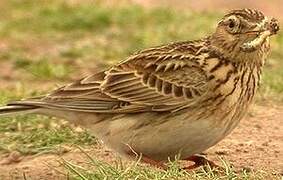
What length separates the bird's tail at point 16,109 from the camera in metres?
7.54

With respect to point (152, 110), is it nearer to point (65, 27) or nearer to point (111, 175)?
point (111, 175)

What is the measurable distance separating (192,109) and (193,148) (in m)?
0.27

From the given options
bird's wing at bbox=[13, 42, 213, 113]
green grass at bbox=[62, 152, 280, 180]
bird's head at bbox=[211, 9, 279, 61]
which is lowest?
green grass at bbox=[62, 152, 280, 180]

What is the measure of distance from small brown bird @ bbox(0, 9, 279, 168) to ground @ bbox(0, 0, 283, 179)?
27 cm

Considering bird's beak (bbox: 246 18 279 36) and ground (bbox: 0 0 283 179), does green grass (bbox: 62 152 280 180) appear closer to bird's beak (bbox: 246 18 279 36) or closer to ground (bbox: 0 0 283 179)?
ground (bbox: 0 0 283 179)

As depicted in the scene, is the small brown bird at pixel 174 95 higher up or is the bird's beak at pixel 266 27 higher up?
the bird's beak at pixel 266 27

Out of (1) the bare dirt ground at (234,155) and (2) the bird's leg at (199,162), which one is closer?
(2) the bird's leg at (199,162)

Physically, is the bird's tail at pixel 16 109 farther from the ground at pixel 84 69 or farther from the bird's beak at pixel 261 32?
the bird's beak at pixel 261 32

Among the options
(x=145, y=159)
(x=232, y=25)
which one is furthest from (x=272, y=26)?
(x=145, y=159)

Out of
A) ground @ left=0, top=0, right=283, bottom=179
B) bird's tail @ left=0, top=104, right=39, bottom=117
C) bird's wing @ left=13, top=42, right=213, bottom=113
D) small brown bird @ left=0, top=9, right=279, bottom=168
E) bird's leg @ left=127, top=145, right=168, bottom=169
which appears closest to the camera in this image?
small brown bird @ left=0, top=9, right=279, bottom=168

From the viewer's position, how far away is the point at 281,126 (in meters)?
9.01

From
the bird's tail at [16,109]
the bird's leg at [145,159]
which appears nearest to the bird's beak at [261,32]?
the bird's leg at [145,159]

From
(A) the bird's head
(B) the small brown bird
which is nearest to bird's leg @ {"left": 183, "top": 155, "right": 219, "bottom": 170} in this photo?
(B) the small brown bird

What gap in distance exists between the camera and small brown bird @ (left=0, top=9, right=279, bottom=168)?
282 inches
